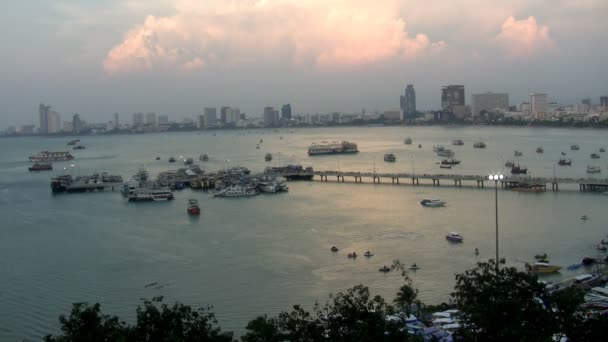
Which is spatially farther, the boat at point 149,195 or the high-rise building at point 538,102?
the high-rise building at point 538,102

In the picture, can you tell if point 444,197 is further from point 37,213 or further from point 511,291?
point 511,291

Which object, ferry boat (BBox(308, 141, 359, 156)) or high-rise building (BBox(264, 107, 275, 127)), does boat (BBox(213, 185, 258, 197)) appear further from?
high-rise building (BBox(264, 107, 275, 127))

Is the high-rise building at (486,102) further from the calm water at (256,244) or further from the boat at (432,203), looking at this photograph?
the boat at (432,203)

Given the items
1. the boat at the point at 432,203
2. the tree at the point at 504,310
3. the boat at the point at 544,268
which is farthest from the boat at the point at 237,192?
the tree at the point at 504,310

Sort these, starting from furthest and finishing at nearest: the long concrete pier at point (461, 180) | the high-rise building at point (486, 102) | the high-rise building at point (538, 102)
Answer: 1. the high-rise building at point (486, 102)
2. the high-rise building at point (538, 102)
3. the long concrete pier at point (461, 180)

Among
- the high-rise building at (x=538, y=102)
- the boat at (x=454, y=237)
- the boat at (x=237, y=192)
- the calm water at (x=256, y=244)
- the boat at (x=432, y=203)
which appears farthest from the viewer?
the high-rise building at (x=538, y=102)

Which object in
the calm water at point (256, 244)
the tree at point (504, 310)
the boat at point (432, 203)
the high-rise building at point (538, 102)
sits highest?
the high-rise building at point (538, 102)

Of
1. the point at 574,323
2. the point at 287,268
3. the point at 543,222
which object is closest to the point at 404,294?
the point at 574,323
